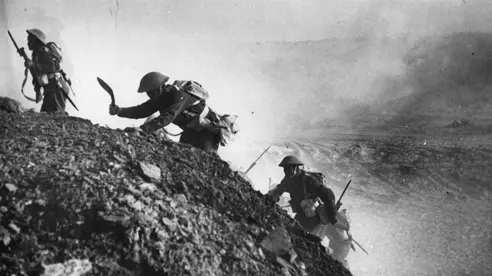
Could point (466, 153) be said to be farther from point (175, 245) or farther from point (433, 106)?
point (175, 245)

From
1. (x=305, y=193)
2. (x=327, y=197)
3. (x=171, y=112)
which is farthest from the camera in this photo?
(x=305, y=193)

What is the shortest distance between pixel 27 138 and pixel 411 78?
2185cm

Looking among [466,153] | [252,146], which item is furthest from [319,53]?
[466,153]

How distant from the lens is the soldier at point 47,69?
6.06 meters

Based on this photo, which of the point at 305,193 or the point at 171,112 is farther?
the point at 305,193

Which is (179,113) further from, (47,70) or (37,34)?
(37,34)

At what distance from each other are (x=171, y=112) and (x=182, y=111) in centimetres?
31

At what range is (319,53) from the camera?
3425 centimetres

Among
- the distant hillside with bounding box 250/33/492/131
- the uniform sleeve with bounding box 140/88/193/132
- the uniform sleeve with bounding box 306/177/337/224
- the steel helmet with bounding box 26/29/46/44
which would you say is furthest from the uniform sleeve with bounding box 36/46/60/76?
the distant hillside with bounding box 250/33/492/131

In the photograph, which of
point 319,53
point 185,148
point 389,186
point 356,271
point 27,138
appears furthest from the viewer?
point 319,53

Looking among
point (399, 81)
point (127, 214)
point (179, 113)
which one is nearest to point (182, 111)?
point (179, 113)

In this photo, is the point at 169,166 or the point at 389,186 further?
the point at 389,186

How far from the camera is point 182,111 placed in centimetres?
448

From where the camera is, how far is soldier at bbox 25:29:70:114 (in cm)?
606
